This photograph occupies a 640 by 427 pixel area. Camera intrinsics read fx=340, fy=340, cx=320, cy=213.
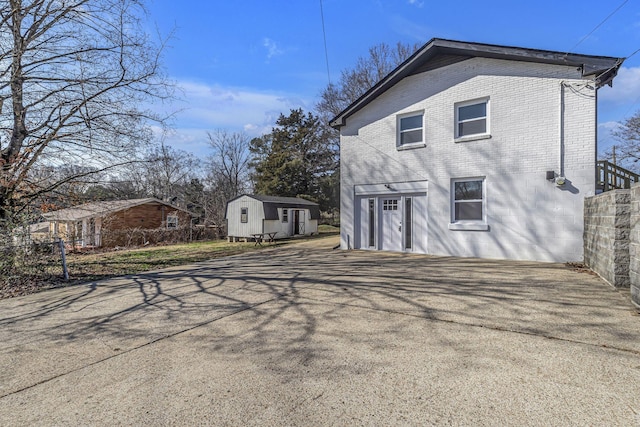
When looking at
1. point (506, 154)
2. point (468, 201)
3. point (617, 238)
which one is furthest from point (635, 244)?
point (468, 201)

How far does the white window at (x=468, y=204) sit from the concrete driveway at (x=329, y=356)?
14.1 ft

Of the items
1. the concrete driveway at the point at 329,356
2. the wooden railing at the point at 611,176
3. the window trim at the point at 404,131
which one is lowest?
the concrete driveway at the point at 329,356

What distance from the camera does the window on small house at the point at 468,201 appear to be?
1079 centimetres

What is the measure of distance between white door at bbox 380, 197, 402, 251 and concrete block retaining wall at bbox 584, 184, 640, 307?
5.64 metres

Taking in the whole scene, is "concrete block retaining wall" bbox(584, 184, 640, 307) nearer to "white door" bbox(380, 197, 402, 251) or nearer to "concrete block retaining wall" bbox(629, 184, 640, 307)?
"concrete block retaining wall" bbox(629, 184, 640, 307)

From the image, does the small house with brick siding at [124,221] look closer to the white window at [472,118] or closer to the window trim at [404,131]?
the window trim at [404,131]

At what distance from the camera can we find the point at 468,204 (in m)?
11.0

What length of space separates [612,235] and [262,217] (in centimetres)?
1666

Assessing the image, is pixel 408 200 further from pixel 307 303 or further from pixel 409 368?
pixel 409 368

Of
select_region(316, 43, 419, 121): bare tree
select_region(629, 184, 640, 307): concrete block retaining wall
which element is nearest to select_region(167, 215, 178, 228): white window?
select_region(316, 43, 419, 121): bare tree

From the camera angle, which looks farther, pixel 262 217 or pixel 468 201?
pixel 262 217

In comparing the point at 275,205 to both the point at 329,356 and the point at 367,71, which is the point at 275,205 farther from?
the point at 329,356

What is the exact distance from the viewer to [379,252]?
12430 millimetres

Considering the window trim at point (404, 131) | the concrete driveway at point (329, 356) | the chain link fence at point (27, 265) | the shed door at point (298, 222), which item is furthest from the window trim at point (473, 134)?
the shed door at point (298, 222)
